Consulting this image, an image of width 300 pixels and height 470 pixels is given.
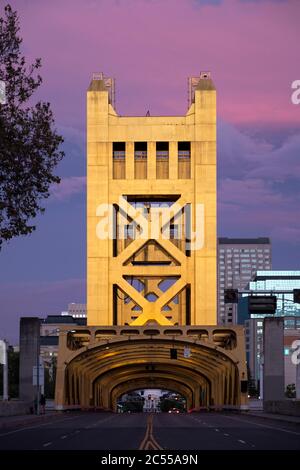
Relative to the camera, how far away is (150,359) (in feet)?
313

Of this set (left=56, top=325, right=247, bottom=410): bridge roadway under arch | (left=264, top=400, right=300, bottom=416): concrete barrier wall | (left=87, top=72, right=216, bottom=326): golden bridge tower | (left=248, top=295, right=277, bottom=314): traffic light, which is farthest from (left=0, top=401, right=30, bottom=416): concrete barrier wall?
(left=87, top=72, right=216, bottom=326): golden bridge tower

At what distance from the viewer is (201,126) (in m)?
101

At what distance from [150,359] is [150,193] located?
17.4m

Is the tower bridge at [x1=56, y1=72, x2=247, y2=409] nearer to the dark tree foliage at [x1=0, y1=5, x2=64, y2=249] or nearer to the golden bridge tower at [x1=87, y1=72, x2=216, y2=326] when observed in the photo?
the golden bridge tower at [x1=87, y1=72, x2=216, y2=326]

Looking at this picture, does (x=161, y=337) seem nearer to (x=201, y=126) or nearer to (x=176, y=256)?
(x=176, y=256)

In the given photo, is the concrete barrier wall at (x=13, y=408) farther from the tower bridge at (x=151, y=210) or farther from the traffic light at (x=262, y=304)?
the tower bridge at (x=151, y=210)

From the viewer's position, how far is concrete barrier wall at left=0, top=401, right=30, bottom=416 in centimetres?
5464

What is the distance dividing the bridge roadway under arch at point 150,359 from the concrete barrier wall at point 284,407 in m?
4.64

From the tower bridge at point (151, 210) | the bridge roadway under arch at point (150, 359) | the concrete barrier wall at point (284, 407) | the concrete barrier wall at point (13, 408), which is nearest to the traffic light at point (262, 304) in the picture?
the concrete barrier wall at point (284, 407)

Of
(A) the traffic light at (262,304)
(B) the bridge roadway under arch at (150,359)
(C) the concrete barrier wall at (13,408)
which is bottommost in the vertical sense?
(C) the concrete barrier wall at (13,408)

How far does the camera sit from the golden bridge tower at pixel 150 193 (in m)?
98.8

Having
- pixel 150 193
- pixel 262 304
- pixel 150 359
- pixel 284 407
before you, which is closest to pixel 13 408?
pixel 284 407

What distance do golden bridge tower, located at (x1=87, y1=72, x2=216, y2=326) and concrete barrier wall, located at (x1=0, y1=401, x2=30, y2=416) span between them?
1205 inches

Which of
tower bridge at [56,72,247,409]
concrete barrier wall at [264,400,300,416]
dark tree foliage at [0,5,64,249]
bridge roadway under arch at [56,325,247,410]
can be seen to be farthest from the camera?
tower bridge at [56,72,247,409]
